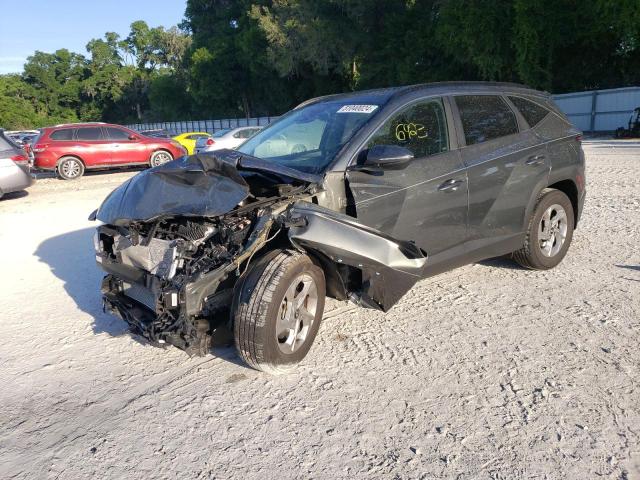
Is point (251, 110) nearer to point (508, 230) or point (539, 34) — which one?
point (539, 34)

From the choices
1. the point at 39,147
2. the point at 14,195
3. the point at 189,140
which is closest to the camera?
the point at 14,195

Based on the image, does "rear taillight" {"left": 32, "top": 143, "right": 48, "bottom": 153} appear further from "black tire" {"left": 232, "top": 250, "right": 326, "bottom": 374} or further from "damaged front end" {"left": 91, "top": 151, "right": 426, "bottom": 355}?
"black tire" {"left": 232, "top": 250, "right": 326, "bottom": 374}

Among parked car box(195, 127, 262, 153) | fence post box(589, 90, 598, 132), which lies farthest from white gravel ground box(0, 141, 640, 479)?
fence post box(589, 90, 598, 132)

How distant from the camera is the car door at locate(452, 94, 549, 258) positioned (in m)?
4.48

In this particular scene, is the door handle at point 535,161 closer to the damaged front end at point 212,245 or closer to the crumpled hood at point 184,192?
the damaged front end at point 212,245

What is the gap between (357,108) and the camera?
4367 millimetres

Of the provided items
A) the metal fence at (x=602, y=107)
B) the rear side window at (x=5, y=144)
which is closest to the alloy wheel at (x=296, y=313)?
the rear side window at (x=5, y=144)

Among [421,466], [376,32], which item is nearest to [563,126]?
[421,466]

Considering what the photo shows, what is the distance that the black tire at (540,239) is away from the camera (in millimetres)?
5023

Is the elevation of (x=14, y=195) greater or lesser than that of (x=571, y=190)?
lesser

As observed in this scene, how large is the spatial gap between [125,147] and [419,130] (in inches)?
562

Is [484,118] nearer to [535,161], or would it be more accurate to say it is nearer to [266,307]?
[535,161]

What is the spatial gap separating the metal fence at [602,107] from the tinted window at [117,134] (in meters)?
18.0

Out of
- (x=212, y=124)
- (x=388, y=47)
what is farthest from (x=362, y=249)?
(x=212, y=124)
